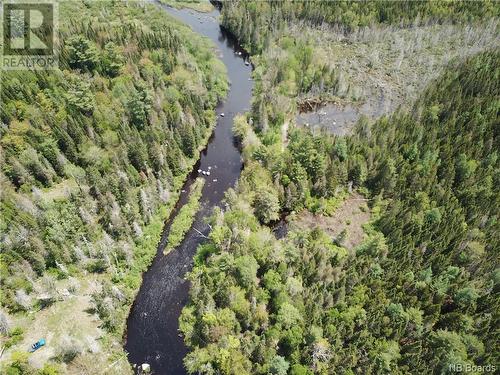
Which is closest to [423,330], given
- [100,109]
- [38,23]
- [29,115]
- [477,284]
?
[477,284]

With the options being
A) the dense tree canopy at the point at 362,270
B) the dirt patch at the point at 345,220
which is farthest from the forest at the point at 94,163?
the dirt patch at the point at 345,220

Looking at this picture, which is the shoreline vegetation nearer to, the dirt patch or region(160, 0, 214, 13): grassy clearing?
the dirt patch

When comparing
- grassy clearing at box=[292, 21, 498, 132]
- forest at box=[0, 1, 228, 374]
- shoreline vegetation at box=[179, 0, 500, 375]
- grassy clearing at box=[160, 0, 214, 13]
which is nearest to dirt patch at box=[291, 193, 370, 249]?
shoreline vegetation at box=[179, 0, 500, 375]

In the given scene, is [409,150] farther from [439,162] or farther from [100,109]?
[100,109]

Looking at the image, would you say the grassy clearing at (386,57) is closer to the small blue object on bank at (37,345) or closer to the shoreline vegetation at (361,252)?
the shoreline vegetation at (361,252)

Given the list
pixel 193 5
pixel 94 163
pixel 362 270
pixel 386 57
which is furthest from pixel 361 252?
pixel 193 5

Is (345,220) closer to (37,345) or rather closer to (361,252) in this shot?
(361,252)

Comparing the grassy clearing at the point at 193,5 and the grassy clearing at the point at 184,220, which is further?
the grassy clearing at the point at 193,5
